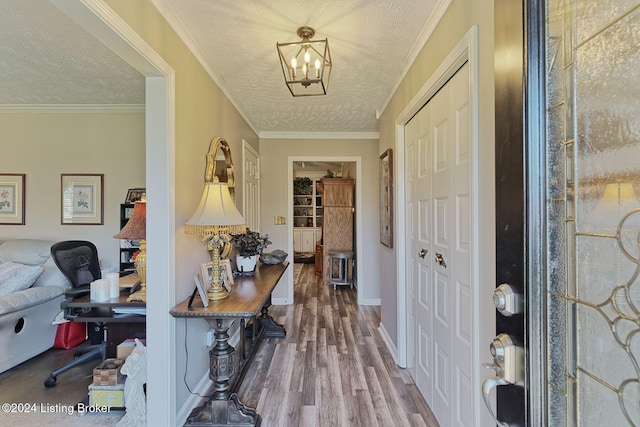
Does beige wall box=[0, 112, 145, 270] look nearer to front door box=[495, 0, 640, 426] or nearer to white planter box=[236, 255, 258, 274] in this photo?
white planter box=[236, 255, 258, 274]

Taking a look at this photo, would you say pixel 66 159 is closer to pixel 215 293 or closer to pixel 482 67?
pixel 215 293

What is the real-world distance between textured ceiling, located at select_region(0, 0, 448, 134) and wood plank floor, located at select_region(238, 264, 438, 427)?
2400 millimetres

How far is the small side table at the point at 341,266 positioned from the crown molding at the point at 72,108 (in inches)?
139

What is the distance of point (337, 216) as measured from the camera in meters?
5.66

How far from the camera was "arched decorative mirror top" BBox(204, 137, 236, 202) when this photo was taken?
2.29 metres

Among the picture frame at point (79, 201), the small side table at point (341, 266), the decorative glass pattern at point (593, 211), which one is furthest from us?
the small side table at point (341, 266)

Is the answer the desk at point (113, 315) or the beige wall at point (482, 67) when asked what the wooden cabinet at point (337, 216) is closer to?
the beige wall at point (482, 67)

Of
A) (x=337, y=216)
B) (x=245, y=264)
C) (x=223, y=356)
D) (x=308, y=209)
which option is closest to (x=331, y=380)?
(x=223, y=356)

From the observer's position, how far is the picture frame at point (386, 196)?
9.33 ft

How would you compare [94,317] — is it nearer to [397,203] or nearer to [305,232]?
[397,203]

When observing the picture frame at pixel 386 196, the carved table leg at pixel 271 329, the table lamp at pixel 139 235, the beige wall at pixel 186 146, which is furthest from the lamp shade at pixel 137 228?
the picture frame at pixel 386 196

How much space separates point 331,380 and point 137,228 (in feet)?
5.90

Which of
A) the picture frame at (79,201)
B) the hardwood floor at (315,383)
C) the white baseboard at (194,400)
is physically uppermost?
the picture frame at (79,201)

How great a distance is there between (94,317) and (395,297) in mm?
2282
